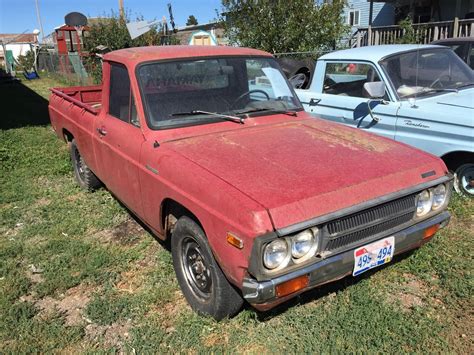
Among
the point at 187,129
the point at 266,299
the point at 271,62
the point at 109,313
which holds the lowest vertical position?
the point at 109,313

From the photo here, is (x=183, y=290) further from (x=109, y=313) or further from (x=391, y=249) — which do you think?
(x=391, y=249)

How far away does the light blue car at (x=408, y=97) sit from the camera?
456cm

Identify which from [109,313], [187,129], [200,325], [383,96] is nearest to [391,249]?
[200,325]

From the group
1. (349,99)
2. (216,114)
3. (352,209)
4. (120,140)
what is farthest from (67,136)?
(352,209)

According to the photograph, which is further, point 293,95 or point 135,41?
point 135,41

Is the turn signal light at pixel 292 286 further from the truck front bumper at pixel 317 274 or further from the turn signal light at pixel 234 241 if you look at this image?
the turn signal light at pixel 234 241

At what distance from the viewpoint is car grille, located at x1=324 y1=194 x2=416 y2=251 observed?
2.54 metres

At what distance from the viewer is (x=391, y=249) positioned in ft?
9.21

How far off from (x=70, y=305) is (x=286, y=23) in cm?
1056

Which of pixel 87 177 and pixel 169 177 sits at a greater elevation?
pixel 169 177

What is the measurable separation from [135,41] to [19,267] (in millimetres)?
15444

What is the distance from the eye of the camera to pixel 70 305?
3.30m

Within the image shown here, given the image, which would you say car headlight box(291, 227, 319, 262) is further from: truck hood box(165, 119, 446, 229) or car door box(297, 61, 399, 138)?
car door box(297, 61, 399, 138)

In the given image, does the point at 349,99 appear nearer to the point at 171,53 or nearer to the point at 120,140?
the point at 171,53
